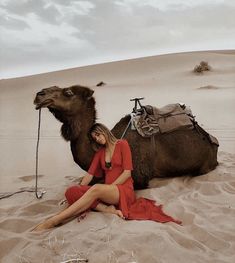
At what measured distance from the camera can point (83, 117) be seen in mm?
5129

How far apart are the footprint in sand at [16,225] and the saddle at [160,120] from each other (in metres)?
1.78

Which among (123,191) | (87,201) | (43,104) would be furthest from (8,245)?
(43,104)

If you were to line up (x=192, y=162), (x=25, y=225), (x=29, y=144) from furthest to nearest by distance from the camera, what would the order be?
(x=29, y=144), (x=192, y=162), (x=25, y=225)

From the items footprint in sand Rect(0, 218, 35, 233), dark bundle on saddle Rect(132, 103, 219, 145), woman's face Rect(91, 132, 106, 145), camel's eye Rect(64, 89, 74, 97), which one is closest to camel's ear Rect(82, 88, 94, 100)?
camel's eye Rect(64, 89, 74, 97)

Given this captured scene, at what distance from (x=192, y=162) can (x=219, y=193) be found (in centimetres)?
75

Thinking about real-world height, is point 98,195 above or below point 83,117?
below

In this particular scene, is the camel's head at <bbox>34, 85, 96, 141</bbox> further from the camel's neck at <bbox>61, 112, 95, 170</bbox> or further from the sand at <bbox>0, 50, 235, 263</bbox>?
the sand at <bbox>0, 50, 235, 263</bbox>

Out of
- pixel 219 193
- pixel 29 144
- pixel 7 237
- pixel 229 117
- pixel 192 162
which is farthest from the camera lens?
pixel 229 117

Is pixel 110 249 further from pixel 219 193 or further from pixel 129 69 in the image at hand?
pixel 129 69

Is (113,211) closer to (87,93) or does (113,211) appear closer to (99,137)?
(99,137)

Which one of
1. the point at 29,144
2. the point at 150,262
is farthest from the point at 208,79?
the point at 150,262

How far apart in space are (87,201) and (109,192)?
0.25 metres

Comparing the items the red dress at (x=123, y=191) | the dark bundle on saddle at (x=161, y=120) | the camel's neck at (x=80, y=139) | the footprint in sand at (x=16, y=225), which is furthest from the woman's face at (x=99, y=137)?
the footprint in sand at (x=16, y=225)

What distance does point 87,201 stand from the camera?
13.4 ft
